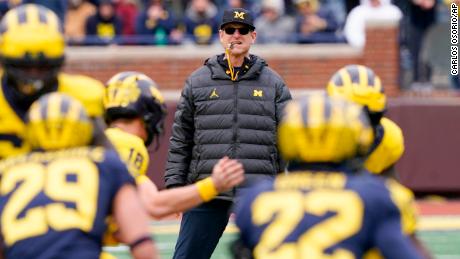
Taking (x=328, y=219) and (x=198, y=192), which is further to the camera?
(x=198, y=192)

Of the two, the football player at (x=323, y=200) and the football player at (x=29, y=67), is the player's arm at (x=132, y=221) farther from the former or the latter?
the football player at (x=29, y=67)

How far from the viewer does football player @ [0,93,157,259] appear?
4918 mm

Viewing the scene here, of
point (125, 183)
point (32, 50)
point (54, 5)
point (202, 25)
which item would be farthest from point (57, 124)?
point (202, 25)

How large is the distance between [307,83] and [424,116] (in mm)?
1599

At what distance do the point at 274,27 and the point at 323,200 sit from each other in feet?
39.8

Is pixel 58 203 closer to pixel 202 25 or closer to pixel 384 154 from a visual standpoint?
pixel 384 154

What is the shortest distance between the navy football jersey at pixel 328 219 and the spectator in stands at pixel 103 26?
12.1 metres

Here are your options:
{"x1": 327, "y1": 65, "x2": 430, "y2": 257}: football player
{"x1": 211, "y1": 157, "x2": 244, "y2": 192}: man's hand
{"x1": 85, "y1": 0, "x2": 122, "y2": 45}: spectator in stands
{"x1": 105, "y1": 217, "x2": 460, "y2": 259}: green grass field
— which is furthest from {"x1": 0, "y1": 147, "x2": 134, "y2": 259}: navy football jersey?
{"x1": 85, "y1": 0, "x2": 122, "y2": 45}: spectator in stands

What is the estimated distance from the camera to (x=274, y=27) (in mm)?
16719

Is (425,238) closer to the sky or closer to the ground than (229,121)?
closer to the ground

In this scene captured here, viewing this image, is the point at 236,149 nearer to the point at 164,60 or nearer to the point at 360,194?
the point at 360,194

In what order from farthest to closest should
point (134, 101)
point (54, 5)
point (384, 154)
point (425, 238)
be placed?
1. point (54, 5)
2. point (425, 238)
3. point (384, 154)
4. point (134, 101)

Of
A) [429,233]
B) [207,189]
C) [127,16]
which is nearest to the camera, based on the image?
[207,189]

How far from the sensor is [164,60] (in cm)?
1689
